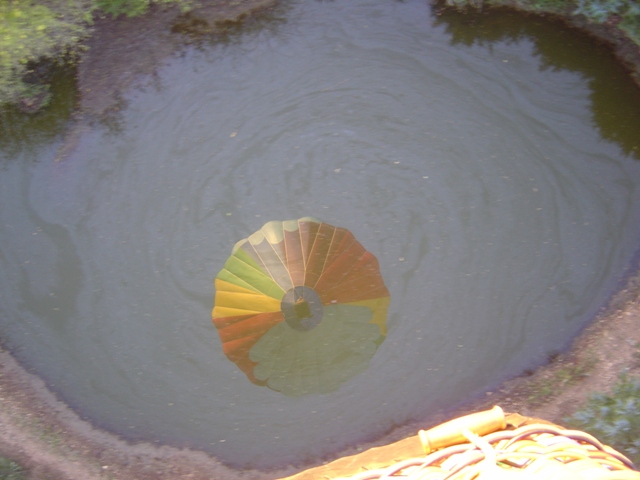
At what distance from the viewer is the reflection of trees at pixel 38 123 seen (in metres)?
2.71

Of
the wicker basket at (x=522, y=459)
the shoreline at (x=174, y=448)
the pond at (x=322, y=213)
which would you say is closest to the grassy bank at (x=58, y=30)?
the pond at (x=322, y=213)

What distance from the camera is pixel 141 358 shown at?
258cm

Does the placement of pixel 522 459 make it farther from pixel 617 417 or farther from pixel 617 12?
pixel 617 12

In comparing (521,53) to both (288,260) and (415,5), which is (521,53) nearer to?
(415,5)

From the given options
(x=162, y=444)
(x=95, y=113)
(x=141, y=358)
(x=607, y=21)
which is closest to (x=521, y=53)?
(x=607, y=21)

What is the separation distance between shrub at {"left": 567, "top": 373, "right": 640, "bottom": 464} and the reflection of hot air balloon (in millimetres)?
1077

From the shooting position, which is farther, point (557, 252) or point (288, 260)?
point (557, 252)

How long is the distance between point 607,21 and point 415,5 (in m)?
1.05

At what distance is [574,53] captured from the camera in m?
2.81

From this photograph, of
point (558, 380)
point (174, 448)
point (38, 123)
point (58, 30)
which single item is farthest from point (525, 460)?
point (58, 30)

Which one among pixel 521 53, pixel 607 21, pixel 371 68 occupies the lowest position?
pixel 371 68

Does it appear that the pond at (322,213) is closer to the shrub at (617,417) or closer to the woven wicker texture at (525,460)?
the shrub at (617,417)

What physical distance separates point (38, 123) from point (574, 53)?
2.95 metres

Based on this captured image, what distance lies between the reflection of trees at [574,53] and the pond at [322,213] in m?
0.02
